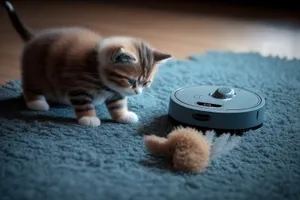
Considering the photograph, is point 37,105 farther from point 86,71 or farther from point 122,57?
point 122,57

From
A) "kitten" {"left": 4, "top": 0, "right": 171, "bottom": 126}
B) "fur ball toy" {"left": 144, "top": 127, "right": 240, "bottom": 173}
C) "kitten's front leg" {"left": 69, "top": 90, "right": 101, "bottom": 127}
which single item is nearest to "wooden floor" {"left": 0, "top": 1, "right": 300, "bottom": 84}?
"kitten" {"left": 4, "top": 0, "right": 171, "bottom": 126}

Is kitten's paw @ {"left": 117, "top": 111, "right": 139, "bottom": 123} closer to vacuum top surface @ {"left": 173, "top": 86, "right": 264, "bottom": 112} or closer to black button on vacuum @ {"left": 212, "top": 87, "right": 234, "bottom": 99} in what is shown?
vacuum top surface @ {"left": 173, "top": 86, "right": 264, "bottom": 112}

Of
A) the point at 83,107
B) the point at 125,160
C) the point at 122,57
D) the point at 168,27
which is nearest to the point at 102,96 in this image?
the point at 83,107

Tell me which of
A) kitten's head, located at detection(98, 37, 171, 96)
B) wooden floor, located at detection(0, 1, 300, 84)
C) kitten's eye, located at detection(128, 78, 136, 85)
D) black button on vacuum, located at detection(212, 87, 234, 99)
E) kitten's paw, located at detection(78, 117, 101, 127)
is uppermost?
kitten's head, located at detection(98, 37, 171, 96)

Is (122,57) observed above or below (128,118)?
above

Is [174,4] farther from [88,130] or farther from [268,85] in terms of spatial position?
[88,130]

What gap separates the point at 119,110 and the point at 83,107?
11 centimetres

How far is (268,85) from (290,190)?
0.80 metres

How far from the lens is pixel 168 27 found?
8.89 ft

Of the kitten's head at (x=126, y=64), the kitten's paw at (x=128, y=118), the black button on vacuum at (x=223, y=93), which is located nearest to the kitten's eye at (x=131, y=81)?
the kitten's head at (x=126, y=64)

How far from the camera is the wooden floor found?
2.29m

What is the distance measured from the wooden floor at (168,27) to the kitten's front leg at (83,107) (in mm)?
639

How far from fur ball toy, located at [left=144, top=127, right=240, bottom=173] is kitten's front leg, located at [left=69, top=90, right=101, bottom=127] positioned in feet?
0.71

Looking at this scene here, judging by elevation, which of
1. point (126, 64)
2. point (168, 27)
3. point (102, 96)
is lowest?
point (168, 27)
